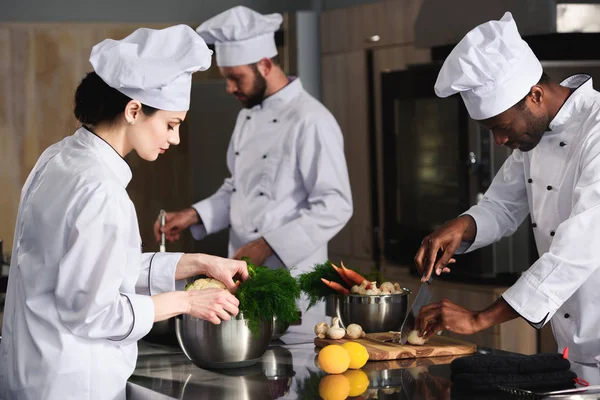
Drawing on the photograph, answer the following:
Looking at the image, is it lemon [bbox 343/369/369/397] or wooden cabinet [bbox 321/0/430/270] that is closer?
lemon [bbox 343/369/369/397]

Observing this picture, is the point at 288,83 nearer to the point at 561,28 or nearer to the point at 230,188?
the point at 230,188

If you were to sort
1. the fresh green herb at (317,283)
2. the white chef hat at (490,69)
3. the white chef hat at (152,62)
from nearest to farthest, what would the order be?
the white chef hat at (152,62) → the white chef hat at (490,69) → the fresh green herb at (317,283)

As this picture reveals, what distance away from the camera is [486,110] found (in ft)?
7.23

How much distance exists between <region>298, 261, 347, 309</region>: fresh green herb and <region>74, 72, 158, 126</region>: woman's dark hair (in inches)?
29.6

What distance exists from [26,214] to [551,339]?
237 centimetres

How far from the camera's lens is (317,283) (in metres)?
2.42

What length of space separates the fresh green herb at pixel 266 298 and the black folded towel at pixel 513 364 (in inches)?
16.0

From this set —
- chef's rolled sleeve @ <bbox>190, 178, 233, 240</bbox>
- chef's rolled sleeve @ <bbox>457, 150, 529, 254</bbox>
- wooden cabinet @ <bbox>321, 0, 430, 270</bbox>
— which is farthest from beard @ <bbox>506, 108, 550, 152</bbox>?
wooden cabinet @ <bbox>321, 0, 430, 270</bbox>

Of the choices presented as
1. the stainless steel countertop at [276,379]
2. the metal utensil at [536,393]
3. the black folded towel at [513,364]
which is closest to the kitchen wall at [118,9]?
the stainless steel countertop at [276,379]

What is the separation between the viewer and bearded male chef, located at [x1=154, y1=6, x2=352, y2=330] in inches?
126

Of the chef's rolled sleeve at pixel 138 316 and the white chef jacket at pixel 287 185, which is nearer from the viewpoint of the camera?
the chef's rolled sleeve at pixel 138 316

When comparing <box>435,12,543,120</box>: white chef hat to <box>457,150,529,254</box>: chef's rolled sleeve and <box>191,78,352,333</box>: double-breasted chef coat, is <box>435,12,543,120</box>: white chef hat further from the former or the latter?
<box>191,78,352,333</box>: double-breasted chef coat

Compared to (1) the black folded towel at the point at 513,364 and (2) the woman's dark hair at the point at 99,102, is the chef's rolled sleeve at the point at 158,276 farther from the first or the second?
(1) the black folded towel at the point at 513,364

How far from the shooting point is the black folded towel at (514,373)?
1787mm
